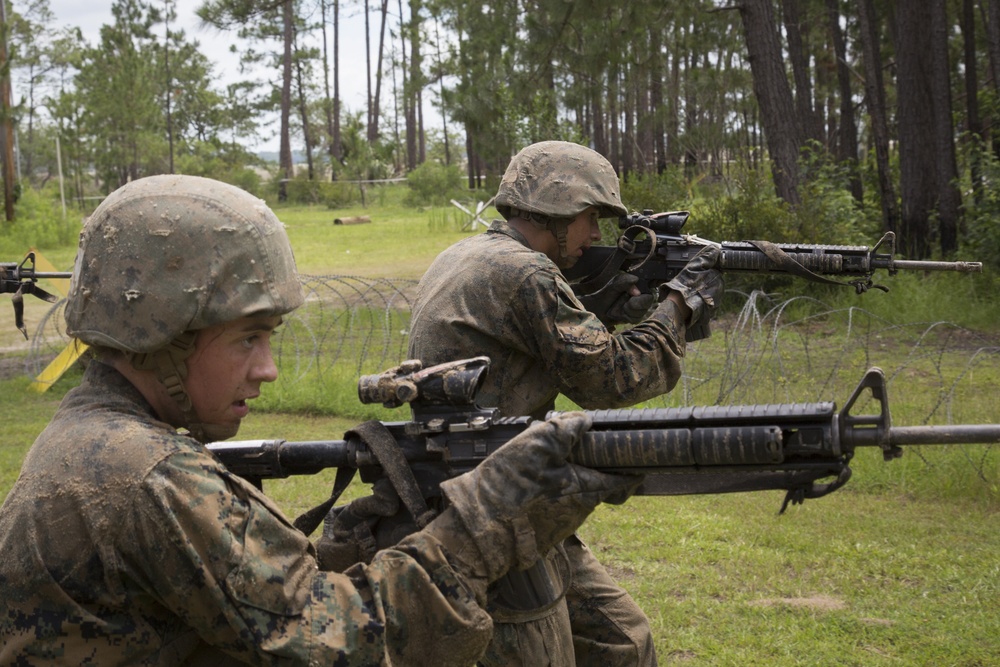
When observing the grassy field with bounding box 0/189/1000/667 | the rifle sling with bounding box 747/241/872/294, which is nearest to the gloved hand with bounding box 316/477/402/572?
the grassy field with bounding box 0/189/1000/667

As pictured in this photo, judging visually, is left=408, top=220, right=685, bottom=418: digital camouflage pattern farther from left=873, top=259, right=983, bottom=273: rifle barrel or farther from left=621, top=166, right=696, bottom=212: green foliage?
left=621, top=166, right=696, bottom=212: green foliage

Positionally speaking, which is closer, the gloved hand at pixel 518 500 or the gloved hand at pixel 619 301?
the gloved hand at pixel 518 500

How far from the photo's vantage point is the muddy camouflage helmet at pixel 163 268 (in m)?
2.39

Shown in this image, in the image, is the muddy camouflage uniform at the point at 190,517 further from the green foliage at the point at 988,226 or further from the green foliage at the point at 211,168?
the green foliage at the point at 211,168

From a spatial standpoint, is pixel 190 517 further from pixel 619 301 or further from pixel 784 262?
pixel 784 262

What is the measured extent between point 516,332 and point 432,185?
110 feet

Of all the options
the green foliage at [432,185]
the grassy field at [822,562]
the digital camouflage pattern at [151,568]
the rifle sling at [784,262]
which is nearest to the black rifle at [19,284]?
the grassy field at [822,562]

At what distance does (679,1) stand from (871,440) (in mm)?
13787

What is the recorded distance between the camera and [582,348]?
418 cm

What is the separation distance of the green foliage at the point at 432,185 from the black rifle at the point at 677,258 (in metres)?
31.3

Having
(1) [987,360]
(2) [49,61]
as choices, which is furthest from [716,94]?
(2) [49,61]

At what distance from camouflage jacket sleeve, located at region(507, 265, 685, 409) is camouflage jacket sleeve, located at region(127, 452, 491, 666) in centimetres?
176

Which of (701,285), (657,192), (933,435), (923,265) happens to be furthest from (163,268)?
(657,192)

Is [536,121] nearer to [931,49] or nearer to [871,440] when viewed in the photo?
[931,49]
